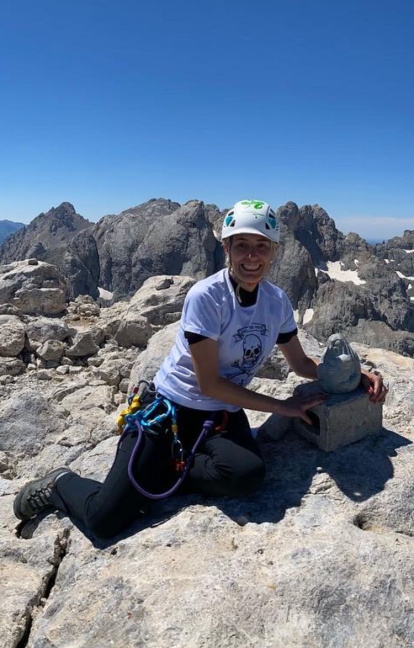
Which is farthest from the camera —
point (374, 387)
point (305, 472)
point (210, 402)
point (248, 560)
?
point (374, 387)

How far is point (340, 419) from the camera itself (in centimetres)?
444

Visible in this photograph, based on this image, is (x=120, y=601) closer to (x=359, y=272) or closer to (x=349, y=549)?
(x=349, y=549)

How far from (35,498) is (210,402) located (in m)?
1.76

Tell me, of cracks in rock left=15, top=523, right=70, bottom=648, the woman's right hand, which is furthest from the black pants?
the woman's right hand

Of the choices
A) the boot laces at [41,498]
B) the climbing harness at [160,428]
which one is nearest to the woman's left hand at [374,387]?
the climbing harness at [160,428]

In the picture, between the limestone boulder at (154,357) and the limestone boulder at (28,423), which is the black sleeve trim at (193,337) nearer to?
the limestone boulder at (154,357)

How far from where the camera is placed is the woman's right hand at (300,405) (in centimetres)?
420

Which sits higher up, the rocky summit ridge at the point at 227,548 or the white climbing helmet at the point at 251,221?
the white climbing helmet at the point at 251,221

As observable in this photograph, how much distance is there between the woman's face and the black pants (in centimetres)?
121

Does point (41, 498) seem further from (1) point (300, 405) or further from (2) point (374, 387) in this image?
(2) point (374, 387)

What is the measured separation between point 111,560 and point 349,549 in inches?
65.9

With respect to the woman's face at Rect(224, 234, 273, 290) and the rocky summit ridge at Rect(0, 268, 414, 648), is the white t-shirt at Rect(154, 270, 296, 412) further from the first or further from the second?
the rocky summit ridge at Rect(0, 268, 414, 648)

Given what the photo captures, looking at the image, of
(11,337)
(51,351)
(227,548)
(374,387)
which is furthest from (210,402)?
(11,337)

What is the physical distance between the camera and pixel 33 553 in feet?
13.4
